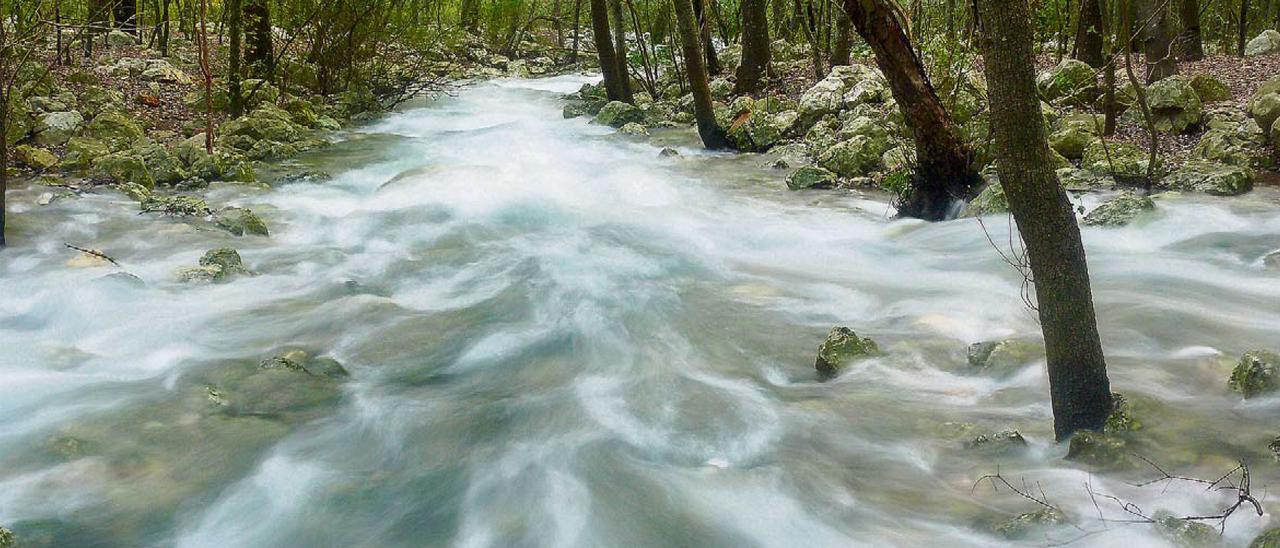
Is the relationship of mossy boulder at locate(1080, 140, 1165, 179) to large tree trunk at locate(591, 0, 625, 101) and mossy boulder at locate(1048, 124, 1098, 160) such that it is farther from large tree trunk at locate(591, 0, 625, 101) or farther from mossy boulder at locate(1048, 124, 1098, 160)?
large tree trunk at locate(591, 0, 625, 101)

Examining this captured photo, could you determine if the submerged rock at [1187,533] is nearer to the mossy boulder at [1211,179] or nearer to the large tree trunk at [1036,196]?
the large tree trunk at [1036,196]

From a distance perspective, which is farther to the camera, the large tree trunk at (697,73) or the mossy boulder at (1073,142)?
the large tree trunk at (697,73)

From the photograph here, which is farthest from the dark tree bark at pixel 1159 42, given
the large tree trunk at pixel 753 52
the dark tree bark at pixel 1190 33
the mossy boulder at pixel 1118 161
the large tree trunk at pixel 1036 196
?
the large tree trunk at pixel 1036 196

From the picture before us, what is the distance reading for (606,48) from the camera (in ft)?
50.7

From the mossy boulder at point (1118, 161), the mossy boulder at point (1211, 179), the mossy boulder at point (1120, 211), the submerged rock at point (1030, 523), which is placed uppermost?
the mossy boulder at point (1118, 161)

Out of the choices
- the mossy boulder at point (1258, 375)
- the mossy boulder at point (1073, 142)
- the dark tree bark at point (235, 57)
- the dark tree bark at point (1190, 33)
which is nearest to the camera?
the mossy boulder at point (1258, 375)

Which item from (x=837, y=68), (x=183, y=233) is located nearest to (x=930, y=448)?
(x=183, y=233)

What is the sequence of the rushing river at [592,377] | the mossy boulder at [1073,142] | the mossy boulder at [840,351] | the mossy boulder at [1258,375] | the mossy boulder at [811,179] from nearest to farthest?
the rushing river at [592,377]
the mossy boulder at [1258,375]
the mossy boulder at [840,351]
the mossy boulder at [1073,142]
the mossy boulder at [811,179]

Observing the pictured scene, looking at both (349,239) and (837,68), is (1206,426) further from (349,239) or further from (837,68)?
(837,68)

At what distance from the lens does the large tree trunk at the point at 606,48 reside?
1450 cm

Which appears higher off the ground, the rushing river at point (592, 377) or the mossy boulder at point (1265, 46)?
the mossy boulder at point (1265, 46)

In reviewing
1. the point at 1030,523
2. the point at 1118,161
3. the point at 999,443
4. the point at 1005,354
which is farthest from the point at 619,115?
the point at 1030,523

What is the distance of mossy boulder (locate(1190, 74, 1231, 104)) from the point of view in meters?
11.2

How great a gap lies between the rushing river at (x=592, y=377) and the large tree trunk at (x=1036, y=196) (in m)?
0.60
